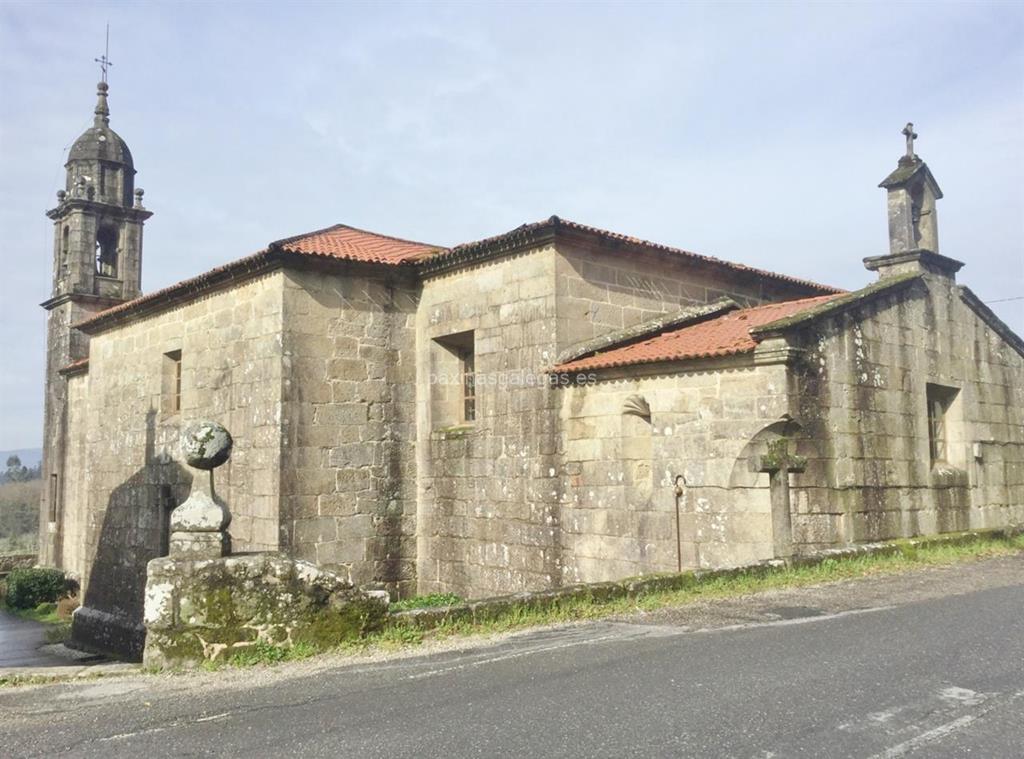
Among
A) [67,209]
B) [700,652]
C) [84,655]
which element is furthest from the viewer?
[67,209]

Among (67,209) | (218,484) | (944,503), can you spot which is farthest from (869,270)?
(67,209)

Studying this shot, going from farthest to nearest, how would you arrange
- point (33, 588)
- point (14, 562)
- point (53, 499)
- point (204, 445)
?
point (14, 562), point (53, 499), point (33, 588), point (204, 445)

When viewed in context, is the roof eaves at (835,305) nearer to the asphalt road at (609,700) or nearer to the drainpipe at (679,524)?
the drainpipe at (679,524)

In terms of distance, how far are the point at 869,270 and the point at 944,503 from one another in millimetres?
3487

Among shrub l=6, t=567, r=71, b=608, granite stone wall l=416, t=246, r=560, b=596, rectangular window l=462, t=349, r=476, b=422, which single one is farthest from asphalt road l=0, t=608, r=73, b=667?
rectangular window l=462, t=349, r=476, b=422

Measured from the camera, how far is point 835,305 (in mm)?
9836

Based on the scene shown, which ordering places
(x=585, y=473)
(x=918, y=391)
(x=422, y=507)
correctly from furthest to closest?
(x=422, y=507), (x=918, y=391), (x=585, y=473)

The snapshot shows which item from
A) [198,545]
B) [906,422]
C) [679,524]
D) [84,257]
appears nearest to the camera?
[198,545]

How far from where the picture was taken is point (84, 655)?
15.3 meters

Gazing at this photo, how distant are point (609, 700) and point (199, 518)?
324 cm

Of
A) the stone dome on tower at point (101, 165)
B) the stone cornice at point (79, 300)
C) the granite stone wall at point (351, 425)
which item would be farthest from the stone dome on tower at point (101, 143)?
the granite stone wall at point (351, 425)

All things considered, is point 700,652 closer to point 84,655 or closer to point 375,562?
point 375,562

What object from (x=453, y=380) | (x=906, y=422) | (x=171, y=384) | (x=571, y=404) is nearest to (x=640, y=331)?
(x=571, y=404)

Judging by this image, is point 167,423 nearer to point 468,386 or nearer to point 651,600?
point 468,386
